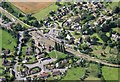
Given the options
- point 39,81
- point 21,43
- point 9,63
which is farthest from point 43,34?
point 39,81

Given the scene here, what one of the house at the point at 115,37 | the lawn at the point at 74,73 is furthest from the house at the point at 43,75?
the house at the point at 115,37

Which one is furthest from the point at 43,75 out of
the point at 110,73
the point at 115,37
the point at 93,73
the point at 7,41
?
the point at 115,37

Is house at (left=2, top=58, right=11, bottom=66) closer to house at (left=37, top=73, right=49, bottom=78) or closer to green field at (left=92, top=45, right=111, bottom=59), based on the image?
house at (left=37, top=73, right=49, bottom=78)

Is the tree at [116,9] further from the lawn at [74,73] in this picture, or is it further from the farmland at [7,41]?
the farmland at [7,41]

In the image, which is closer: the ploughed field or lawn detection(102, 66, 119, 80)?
lawn detection(102, 66, 119, 80)

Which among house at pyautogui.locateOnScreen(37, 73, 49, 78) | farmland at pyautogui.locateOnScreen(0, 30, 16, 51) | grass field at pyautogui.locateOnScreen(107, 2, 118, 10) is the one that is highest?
grass field at pyautogui.locateOnScreen(107, 2, 118, 10)

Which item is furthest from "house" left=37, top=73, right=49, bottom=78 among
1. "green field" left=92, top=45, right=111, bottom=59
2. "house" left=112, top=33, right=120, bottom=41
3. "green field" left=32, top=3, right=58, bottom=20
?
"green field" left=32, top=3, right=58, bottom=20
